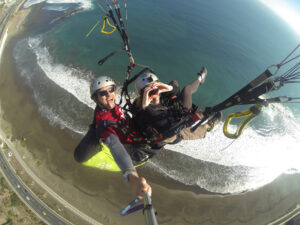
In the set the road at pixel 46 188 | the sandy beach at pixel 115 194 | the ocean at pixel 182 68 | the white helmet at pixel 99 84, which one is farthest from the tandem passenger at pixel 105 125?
the road at pixel 46 188

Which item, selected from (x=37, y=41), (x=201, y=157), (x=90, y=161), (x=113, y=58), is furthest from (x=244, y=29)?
(x=90, y=161)

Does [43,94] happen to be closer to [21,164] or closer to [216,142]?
[21,164]

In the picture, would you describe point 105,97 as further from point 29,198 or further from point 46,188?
point 29,198

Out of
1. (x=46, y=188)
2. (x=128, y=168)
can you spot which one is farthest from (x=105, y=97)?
(x=46, y=188)

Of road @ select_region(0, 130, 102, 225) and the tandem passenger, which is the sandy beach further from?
the tandem passenger

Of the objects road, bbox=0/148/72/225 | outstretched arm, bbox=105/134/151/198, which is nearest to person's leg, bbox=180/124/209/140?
outstretched arm, bbox=105/134/151/198

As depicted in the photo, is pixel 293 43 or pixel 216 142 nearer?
pixel 216 142
